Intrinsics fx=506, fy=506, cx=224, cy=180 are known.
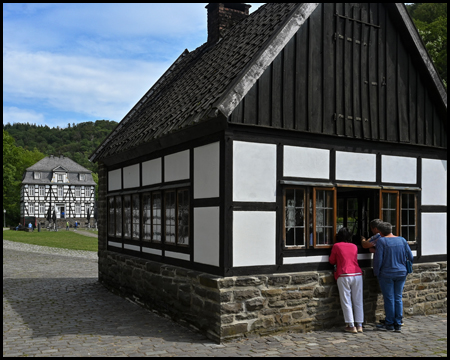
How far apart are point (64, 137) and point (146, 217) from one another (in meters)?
113

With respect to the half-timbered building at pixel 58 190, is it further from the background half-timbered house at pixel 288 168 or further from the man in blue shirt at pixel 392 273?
the man in blue shirt at pixel 392 273

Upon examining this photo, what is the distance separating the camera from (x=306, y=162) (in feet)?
28.6

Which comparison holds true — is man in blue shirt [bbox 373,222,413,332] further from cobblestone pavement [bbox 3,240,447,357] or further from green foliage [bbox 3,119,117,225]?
green foliage [bbox 3,119,117,225]

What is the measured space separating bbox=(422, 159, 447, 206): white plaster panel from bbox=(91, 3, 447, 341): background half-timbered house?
3cm

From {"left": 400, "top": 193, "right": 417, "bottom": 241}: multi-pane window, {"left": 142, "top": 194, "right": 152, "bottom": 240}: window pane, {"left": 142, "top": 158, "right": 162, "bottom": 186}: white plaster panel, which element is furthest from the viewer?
{"left": 142, "top": 194, "right": 152, "bottom": 240}: window pane

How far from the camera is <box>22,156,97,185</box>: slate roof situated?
249ft

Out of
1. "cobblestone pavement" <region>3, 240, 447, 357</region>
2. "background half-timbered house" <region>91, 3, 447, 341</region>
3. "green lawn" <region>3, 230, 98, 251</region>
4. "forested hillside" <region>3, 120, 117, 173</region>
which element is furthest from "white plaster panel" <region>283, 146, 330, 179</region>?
"forested hillside" <region>3, 120, 117, 173</region>

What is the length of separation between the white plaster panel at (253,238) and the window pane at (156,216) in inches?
110

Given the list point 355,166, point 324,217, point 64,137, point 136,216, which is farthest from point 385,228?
point 64,137

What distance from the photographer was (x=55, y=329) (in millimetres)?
8805

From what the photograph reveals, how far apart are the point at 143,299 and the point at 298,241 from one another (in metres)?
4.04

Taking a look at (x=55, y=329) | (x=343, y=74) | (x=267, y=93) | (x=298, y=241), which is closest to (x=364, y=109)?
(x=343, y=74)

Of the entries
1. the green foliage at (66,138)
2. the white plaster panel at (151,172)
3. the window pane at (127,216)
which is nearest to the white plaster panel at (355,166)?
the white plaster panel at (151,172)

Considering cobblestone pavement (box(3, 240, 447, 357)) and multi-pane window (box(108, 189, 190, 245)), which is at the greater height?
multi-pane window (box(108, 189, 190, 245))
